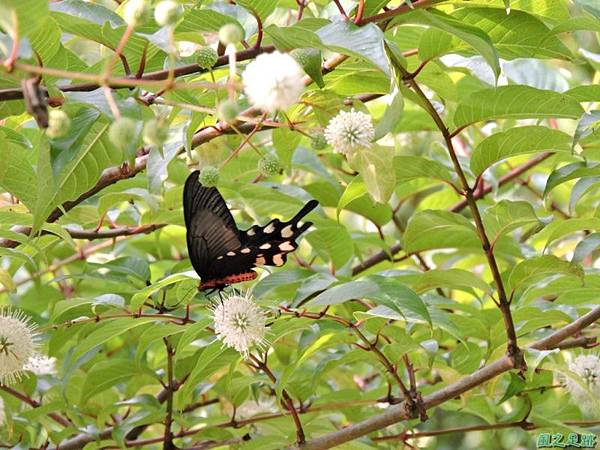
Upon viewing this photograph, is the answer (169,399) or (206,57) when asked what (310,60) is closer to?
(206,57)

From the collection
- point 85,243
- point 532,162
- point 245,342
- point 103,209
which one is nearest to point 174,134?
point 103,209

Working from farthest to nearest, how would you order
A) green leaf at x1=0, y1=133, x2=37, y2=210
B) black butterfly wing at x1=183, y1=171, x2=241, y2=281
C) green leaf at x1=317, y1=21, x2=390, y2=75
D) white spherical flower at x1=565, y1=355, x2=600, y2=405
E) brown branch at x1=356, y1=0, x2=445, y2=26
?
1. white spherical flower at x1=565, y1=355, x2=600, y2=405
2. black butterfly wing at x1=183, y1=171, x2=241, y2=281
3. green leaf at x1=0, y1=133, x2=37, y2=210
4. brown branch at x1=356, y1=0, x2=445, y2=26
5. green leaf at x1=317, y1=21, x2=390, y2=75

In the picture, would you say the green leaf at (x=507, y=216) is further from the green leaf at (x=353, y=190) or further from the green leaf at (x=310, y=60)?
the green leaf at (x=310, y=60)

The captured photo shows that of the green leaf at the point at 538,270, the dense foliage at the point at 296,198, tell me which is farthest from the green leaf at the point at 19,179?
the green leaf at the point at 538,270

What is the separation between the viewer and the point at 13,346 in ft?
4.37

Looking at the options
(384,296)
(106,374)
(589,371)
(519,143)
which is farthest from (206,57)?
(589,371)

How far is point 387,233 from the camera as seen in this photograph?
2.16m

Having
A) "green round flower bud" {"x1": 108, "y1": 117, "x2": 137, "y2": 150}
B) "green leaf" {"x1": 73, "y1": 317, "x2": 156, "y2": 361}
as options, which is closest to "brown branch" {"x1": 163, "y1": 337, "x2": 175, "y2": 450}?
"green leaf" {"x1": 73, "y1": 317, "x2": 156, "y2": 361}

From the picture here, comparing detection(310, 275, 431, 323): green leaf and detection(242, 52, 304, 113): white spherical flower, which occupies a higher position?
detection(242, 52, 304, 113): white spherical flower

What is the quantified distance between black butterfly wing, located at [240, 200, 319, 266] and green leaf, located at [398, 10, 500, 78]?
295 mm

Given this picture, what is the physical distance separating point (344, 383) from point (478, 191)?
49 cm

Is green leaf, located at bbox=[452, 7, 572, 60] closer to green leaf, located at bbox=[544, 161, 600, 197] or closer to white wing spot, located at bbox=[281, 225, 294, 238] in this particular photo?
green leaf, located at bbox=[544, 161, 600, 197]

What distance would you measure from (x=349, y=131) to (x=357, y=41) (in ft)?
0.57

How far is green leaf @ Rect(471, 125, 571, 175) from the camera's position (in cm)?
133
